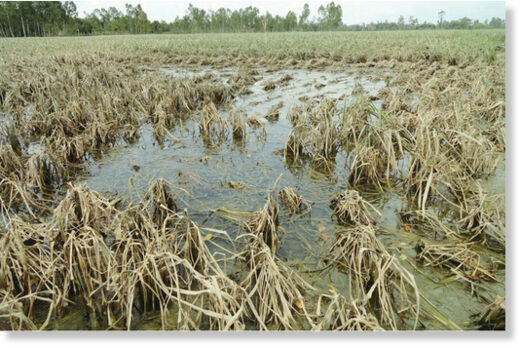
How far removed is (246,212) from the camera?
133 inches

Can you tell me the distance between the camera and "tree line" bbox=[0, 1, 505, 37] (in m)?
7.58

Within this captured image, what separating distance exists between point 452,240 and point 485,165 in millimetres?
1633

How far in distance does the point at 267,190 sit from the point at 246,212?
445mm

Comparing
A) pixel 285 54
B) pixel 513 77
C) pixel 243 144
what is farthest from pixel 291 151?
pixel 285 54

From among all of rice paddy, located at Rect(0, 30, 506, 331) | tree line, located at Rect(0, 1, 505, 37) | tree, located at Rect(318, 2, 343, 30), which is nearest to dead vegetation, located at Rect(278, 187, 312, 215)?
rice paddy, located at Rect(0, 30, 506, 331)

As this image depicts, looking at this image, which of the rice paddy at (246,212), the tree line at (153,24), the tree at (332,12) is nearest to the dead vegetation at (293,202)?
the rice paddy at (246,212)

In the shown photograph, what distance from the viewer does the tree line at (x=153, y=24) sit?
7.58 meters

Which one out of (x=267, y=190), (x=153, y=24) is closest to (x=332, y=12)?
(x=267, y=190)

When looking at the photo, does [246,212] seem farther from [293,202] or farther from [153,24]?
[153,24]

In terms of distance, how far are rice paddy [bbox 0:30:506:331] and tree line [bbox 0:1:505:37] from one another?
5.18ft

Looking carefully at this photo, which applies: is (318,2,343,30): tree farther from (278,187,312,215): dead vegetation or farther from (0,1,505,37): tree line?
(278,187,312,215): dead vegetation

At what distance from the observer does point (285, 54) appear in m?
15.4

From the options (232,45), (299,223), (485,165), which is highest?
Result: (232,45)

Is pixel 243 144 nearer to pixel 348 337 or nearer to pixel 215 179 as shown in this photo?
pixel 215 179
